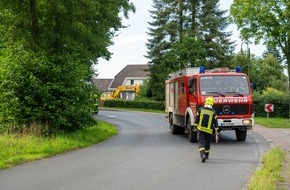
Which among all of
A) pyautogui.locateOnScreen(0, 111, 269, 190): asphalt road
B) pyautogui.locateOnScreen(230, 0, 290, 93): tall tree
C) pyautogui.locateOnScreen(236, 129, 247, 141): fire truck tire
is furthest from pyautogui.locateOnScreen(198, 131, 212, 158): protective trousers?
pyautogui.locateOnScreen(230, 0, 290, 93): tall tree

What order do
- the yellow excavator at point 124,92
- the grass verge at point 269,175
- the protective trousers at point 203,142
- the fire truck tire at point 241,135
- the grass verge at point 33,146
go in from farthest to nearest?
the yellow excavator at point 124,92
the fire truck tire at point 241,135
the grass verge at point 33,146
the protective trousers at point 203,142
the grass verge at point 269,175

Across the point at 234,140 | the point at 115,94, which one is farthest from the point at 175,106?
the point at 115,94

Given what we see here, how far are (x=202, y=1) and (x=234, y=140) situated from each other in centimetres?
3916

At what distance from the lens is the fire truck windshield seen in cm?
1794

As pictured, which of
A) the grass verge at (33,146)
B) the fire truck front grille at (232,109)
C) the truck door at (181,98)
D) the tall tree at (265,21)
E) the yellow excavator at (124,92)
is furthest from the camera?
the yellow excavator at (124,92)

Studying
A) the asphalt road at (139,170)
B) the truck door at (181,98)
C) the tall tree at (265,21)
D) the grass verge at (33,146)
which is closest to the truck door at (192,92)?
the truck door at (181,98)

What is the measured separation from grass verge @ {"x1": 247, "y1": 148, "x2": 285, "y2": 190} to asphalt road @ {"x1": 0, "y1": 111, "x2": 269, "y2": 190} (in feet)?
0.93

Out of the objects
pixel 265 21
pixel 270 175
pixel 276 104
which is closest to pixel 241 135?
pixel 270 175

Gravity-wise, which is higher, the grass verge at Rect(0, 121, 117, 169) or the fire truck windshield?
the fire truck windshield

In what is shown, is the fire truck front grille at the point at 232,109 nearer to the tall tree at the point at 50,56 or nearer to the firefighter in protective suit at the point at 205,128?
the firefighter in protective suit at the point at 205,128

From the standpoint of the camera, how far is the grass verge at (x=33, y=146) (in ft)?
41.9

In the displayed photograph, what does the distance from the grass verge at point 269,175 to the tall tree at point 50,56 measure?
888 cm

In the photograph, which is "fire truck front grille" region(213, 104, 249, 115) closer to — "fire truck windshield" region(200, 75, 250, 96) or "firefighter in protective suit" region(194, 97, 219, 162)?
"fire truck windshield" region(200, 75, 250, 96)

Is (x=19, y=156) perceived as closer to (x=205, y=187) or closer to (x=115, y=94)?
(x=205, y=187)
